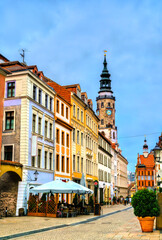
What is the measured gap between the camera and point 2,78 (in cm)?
2464

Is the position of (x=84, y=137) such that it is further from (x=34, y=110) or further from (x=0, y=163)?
(x=0, y=163)

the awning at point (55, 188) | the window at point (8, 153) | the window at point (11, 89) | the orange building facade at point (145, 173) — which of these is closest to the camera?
the awning at point (55, 188)

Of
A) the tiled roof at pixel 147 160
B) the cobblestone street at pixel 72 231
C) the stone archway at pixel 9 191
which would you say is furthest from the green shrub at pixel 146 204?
the tiled roof at pixel 147 160

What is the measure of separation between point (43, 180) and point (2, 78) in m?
11.3

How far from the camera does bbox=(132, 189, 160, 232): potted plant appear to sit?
14.4 metres

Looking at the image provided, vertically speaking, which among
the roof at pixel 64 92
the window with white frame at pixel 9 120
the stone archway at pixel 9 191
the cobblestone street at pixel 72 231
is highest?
the roof at pixel 64 92

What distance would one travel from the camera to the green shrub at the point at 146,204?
14359 mm

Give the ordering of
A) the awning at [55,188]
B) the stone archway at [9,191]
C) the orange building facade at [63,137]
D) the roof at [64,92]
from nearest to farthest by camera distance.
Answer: the awning at [55,188] → the stone archway at [9,191] → the orange building facade at [63,137] → the roof at [64,92]

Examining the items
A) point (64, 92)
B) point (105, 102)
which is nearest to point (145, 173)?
point (105, 102)

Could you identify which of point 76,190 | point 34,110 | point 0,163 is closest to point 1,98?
point 0,163

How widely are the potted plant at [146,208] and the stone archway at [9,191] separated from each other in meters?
14.0

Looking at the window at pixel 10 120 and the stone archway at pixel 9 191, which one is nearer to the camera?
the stone archway at pixel 9 191

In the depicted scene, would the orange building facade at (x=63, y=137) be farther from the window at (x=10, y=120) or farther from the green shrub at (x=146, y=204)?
the green shrub at (x=146, y=204)

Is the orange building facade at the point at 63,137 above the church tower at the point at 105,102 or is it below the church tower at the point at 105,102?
below
